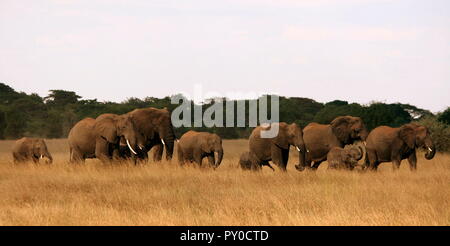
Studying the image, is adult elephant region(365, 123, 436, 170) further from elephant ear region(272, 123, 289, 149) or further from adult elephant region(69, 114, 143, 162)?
adult elephant region(69, 114, 143, 162)

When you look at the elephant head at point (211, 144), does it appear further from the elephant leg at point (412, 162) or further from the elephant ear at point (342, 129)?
the elephant leg at point (412, 162)

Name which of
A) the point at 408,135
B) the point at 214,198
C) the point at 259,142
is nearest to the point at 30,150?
the point at 259,142

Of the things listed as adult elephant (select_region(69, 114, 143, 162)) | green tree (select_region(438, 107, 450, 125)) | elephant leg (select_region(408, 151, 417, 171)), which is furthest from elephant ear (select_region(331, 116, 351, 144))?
green tree (select_region(438, 107, 450, 125))

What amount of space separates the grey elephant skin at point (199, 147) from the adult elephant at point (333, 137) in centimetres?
299

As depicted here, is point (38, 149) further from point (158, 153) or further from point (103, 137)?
point (103, 137)

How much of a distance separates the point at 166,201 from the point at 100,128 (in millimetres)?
8407

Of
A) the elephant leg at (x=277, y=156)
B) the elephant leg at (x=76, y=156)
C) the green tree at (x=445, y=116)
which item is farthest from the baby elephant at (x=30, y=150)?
the green tree at (x=445, y=116)

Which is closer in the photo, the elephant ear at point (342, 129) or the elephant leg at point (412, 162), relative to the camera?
the elephant leg at point (412, 162)

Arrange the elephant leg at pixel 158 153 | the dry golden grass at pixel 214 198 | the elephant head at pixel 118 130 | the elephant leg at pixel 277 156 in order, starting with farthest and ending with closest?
the elephant leg at pixel 158 153 → the elephant leg at pixel 277 156 → the elephant head at pixel 118 130 → the dry golden grass at pixel 214 198

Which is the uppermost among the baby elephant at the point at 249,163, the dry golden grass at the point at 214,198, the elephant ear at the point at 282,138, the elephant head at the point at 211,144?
the elephant ear at the point at 282,138

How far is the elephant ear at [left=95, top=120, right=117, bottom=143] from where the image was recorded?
20.5 m

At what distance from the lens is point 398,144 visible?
74.1ft

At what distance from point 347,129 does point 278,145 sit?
3.00 m

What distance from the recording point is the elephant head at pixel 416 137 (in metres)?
21.8
